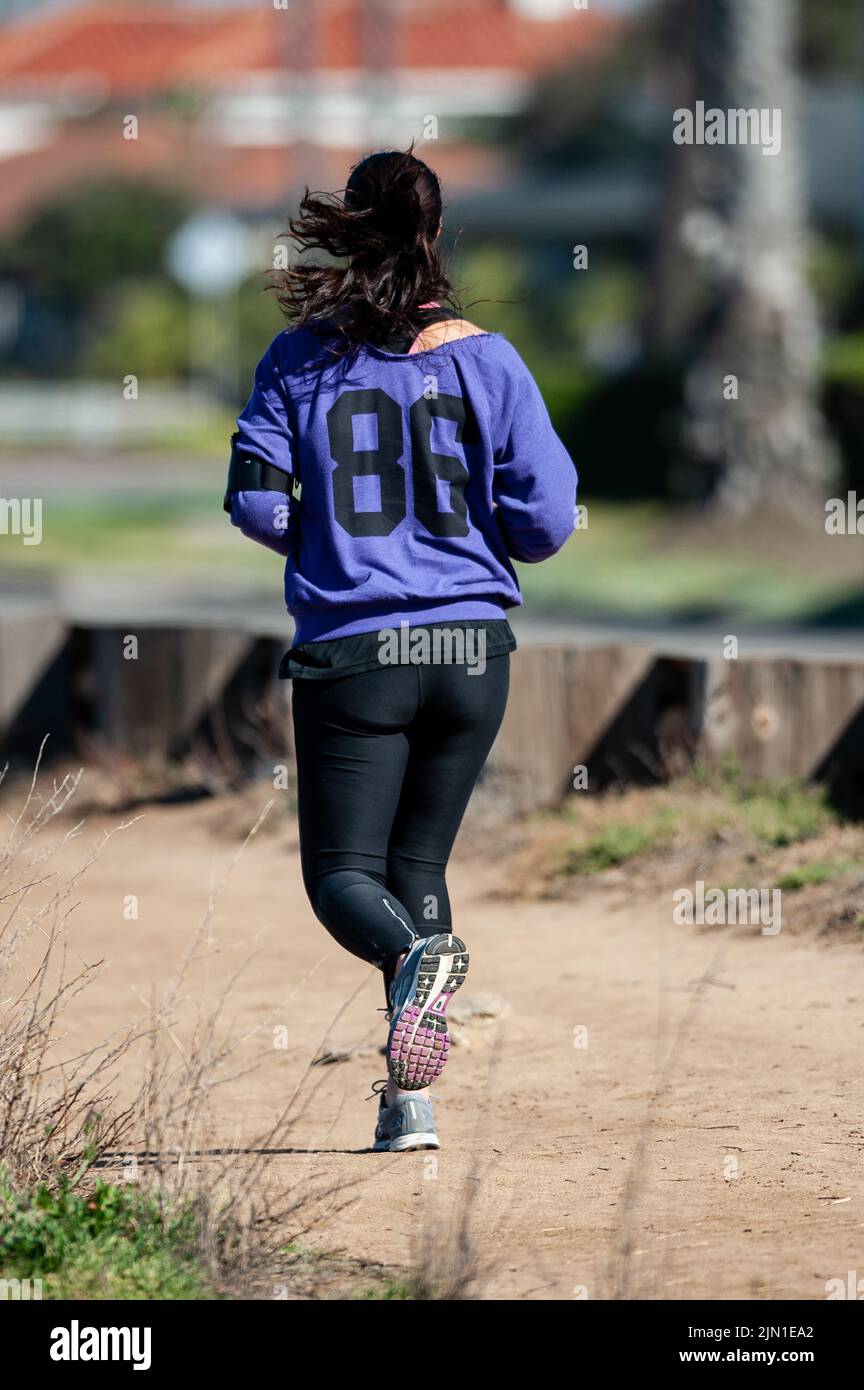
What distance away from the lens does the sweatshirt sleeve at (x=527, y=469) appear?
4.41 meters

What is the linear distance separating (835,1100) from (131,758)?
5.55 m

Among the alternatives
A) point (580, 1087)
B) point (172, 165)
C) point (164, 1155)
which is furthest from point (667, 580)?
point (172, 165)

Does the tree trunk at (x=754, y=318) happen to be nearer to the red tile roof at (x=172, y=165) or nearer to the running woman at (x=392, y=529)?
the running woman at (x=392, y=529)

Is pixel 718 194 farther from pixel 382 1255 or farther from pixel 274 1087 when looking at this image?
pixel 382 1255

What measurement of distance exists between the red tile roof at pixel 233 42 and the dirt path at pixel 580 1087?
6253cm

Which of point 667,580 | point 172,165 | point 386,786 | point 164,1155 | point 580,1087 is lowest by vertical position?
point 164,1155

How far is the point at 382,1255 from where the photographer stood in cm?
392

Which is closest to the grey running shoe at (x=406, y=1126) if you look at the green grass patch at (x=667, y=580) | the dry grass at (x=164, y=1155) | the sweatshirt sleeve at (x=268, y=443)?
the dry grass at (x=164, y=1155)

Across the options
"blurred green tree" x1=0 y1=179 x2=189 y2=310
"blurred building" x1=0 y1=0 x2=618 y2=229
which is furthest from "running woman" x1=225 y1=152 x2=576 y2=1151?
"blurred green tree" x1=0 y1=179 x2=189 y2=310

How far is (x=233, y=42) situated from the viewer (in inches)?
2857

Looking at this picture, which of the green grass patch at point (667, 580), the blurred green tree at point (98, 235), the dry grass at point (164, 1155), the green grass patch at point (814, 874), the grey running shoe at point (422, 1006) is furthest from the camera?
the blurred green tree at point (98, 235)

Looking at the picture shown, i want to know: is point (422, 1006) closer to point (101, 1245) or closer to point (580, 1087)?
point (101, 1245)

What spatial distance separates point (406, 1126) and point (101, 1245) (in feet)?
3.15

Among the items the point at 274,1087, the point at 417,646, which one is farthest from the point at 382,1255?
the point at 274,1087
